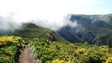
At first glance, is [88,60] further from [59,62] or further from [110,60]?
[59,62]

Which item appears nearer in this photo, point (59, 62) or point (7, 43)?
point (59, 62)

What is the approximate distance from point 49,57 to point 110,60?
38707 millimetres

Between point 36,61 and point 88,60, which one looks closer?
point 36,61

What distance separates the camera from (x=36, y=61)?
9212cm

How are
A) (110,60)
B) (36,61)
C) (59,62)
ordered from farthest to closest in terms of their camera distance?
(110,60) → (36,61) → (59,62)

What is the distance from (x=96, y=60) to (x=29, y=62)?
122 feet

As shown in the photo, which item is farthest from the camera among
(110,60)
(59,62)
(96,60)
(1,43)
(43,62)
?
Result: (1,43)

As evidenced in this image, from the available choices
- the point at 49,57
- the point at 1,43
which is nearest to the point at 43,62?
the point at 49,57

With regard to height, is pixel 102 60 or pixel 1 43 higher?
pixel 1 43

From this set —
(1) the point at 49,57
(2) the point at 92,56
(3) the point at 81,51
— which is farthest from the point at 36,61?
(3) the point at 81,51

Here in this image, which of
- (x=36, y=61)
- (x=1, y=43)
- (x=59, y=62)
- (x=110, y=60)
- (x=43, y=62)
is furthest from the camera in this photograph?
(x=1, y=43)

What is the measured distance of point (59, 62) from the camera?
6288 cm

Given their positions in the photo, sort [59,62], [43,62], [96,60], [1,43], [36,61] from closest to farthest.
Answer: [59,62]
[43,62]
[36,61]
[96,60]
[1,43]

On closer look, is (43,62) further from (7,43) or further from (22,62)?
(7,43)
